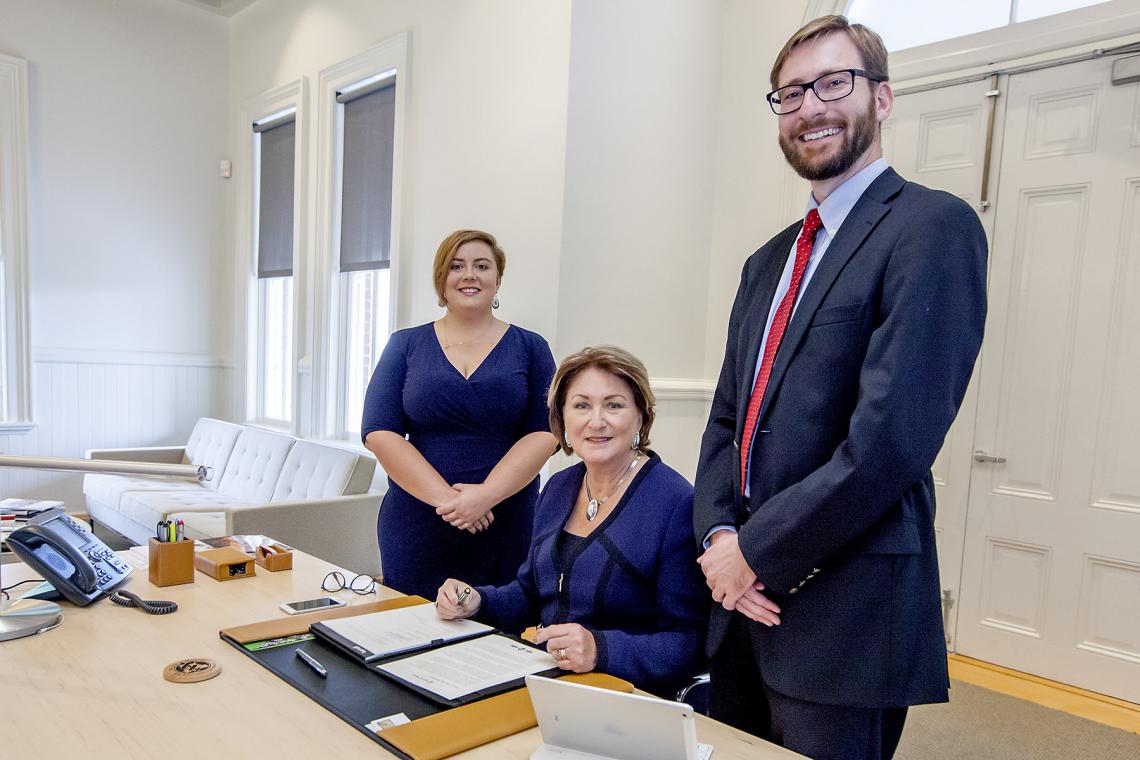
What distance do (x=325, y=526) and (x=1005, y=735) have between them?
2.83 metres

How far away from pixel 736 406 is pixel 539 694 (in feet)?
2.28

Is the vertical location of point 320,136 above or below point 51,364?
above

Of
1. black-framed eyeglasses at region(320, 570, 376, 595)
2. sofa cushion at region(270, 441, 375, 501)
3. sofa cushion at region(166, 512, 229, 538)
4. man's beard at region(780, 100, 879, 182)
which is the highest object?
man's beard at region(780, 100, 879, 182)

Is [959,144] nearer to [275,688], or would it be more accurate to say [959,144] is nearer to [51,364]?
[275,688]

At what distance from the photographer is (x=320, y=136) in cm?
489

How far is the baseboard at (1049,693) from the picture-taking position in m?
2.73

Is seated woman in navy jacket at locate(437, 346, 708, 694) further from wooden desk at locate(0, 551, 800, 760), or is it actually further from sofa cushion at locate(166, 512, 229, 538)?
sofa cushion at locate(166, 512, 229, 538)

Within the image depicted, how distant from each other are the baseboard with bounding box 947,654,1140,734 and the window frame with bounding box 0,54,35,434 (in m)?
5.58

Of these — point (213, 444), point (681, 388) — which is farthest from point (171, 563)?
point (213, 444)

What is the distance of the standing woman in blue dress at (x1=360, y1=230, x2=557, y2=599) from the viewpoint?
230 centimetres

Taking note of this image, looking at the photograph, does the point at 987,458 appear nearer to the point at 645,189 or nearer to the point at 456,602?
the point at 645,189

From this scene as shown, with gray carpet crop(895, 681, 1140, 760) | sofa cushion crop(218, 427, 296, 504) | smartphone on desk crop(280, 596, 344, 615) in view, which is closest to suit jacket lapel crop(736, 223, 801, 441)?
smartphone on desk crop(280, 596, 344, 615)

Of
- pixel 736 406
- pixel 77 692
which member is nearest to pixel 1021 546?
pixel 736 406

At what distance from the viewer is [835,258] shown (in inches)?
49.0
